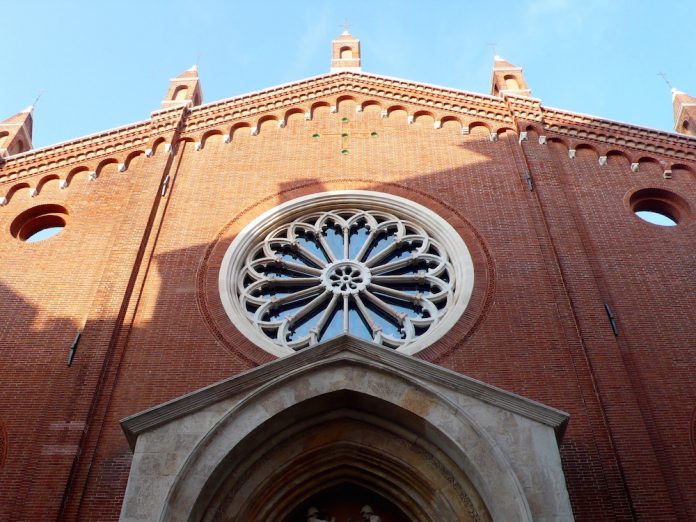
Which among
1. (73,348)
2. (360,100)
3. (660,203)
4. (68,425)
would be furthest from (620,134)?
(68,425)

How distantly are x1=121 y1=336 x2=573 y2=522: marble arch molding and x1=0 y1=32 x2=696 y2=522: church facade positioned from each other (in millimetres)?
26

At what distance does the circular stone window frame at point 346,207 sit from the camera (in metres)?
10.9

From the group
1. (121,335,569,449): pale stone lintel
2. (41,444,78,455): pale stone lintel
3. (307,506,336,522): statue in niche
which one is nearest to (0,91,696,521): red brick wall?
(41,444,78,455): pale stone lintel

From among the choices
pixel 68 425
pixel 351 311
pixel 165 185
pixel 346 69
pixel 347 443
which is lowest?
pixel 347 443

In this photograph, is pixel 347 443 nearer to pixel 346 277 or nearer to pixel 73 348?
pixel 346 277

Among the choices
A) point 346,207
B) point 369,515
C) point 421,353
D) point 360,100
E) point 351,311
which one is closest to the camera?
point 369,515

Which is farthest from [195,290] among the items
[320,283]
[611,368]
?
[611,368]

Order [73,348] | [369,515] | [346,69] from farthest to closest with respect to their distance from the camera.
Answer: [346,69] < [73,348] < [369,515]

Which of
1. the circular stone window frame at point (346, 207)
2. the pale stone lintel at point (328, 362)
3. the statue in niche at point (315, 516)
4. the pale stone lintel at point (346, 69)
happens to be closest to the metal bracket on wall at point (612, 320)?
the circular stone window frame at point (346, 207)

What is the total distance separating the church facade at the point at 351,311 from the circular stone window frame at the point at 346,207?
0.15ft

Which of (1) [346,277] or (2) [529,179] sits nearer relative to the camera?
(1) [346,277]

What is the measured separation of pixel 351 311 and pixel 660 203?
618cm

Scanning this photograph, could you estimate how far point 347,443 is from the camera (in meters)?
9.23

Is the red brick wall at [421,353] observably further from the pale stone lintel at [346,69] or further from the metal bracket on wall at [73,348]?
the pale stone lintel at [346,69]
